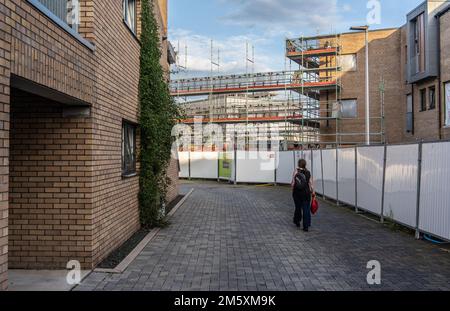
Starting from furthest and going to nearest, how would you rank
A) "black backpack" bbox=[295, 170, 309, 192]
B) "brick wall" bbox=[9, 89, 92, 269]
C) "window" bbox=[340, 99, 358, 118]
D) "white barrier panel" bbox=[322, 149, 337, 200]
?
"window" bbox=[340, 99, 358, 118] → "white barrier panel" bbox=[322, 149, 337, 200] → "black backpack" bbox=[295, 170, 309, 192] → "brick wall" bbox=[9, 89, 92, 269]

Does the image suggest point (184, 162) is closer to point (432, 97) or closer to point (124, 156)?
point (432, 97)

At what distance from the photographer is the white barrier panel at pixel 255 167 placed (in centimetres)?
2469

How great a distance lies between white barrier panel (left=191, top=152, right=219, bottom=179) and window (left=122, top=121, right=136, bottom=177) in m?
18.6

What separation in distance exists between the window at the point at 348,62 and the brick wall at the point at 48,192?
91.0 feet

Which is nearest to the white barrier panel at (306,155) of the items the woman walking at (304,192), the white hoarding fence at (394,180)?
the white hoarding fence at (394,180)

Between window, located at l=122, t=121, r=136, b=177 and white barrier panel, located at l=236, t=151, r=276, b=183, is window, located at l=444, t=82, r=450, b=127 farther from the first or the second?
window, located at l=122, t=121, r=136, b=177

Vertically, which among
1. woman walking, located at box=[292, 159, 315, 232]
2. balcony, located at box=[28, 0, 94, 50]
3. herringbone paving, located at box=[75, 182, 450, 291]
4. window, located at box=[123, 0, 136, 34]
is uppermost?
window, located at box=[123, 0, 136, 34]

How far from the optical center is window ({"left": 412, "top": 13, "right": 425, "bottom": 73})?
2467 cm

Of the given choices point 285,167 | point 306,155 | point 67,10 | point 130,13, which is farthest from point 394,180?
point 285,167

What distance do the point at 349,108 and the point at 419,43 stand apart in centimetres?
711

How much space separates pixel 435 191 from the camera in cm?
815

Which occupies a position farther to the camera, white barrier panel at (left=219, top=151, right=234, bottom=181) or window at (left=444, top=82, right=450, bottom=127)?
white barrier panel at (left=219, top=151, right=234, bottom=181)

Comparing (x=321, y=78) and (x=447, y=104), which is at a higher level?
(x=321, y=78)

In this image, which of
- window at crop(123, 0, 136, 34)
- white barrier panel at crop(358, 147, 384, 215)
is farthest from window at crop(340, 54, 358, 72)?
window at crop(123, 0, 136, 34)
